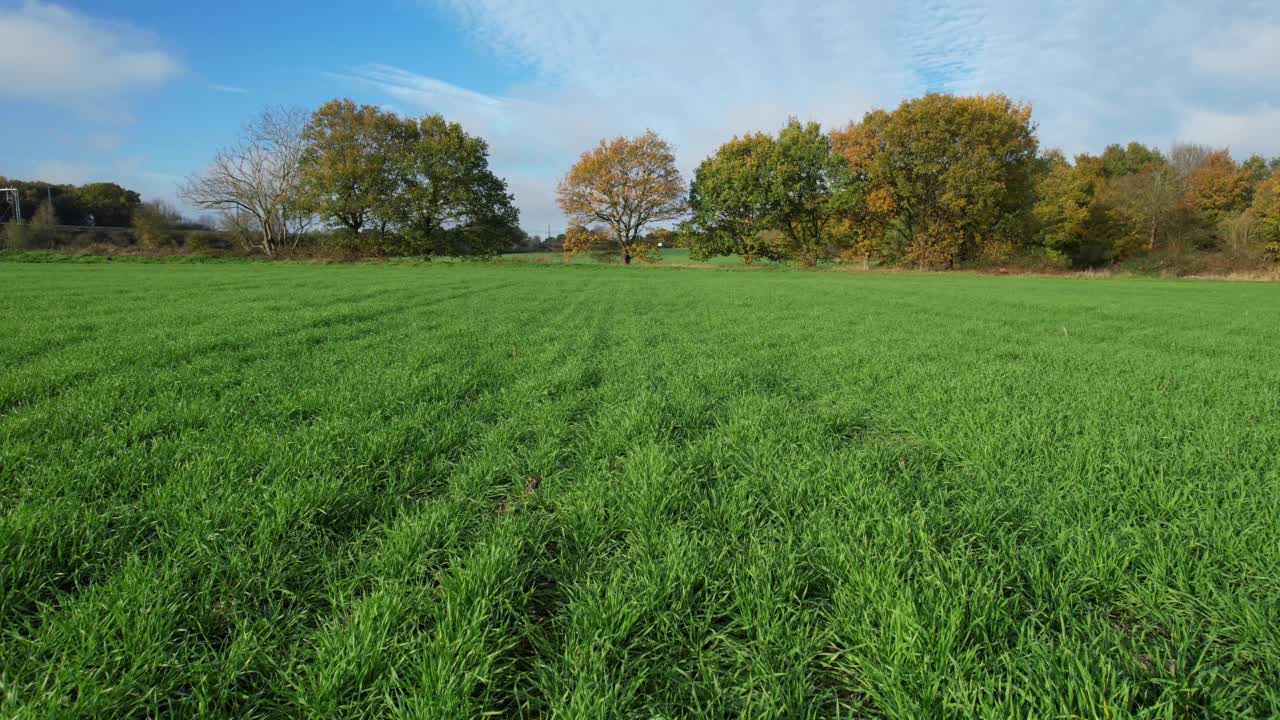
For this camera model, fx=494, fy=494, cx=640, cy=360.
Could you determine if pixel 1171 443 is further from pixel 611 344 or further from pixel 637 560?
pixel 611 344

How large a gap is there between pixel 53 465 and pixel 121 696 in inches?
88.1

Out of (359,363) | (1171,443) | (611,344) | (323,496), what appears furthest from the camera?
(611,344)

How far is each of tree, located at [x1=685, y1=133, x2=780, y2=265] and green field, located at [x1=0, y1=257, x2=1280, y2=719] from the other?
43719 mm

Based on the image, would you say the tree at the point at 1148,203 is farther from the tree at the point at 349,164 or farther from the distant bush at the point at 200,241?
the distant bush at the point at 200,241

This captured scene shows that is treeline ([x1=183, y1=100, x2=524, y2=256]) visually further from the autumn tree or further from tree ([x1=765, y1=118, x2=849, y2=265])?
tree ([x1=765, y1=118, x2=849, y2=265])

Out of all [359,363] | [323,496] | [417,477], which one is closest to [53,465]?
[323,496]

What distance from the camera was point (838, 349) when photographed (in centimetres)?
699

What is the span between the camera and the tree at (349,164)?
142ft

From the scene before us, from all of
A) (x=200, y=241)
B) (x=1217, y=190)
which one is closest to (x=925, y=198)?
(x=1217, y=190)

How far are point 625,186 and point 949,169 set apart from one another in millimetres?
28974

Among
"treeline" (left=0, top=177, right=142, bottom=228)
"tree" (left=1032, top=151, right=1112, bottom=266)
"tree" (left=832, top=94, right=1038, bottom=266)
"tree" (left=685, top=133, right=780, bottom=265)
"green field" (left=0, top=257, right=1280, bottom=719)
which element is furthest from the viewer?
"treeline" (left=0, top=177, right=142, bottom=228)

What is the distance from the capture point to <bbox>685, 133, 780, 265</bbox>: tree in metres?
45.3

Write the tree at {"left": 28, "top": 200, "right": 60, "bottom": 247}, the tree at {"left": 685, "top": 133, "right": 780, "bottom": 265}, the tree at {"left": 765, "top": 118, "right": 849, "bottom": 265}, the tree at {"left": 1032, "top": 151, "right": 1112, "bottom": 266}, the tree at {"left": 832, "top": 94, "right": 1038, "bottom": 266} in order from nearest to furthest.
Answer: the tree at {"left": 832, "top": 94, "right": 1038, "bottom": 266} < the tree at {"left": 28, "top": 200, "right": 60, "bottom": 247} < the tree at {"left": 1032, "top": 151, "right": 1112, "bottom": 266} < the tree at {"left": 765, "top": 118, "right": 849, "bottom": 265} < the tree at {"left": 685, "top": 133, "right": 780, "bottom": 265}

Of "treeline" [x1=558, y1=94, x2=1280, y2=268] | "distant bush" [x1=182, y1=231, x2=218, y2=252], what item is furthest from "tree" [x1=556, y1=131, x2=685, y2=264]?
"distant bush" [x1=182, y1=231, x2=218, y2=252]
